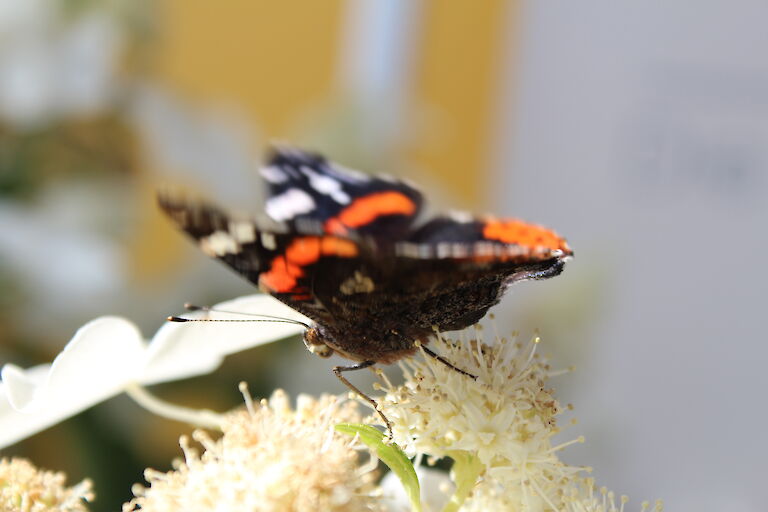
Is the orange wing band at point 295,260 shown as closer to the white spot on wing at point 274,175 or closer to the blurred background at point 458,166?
the white spot on wing at point 274,175

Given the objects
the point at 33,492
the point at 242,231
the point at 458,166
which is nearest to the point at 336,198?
the point at 242,231

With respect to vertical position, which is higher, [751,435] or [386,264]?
[386,264]

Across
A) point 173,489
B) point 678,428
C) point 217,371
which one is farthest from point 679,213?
point 173,489

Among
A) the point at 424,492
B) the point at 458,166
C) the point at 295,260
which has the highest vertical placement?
the point at 295,260

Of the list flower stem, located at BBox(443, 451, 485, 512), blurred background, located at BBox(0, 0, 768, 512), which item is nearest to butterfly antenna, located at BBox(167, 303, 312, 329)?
flower stem, located at BBox(443, 451, 485, 512)

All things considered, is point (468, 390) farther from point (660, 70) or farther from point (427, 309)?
point (660, 70)

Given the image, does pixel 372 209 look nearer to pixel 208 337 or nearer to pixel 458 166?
pixel 208 337

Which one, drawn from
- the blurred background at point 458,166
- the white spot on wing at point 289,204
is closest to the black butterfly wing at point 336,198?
the white spot on wing at point 289,204
